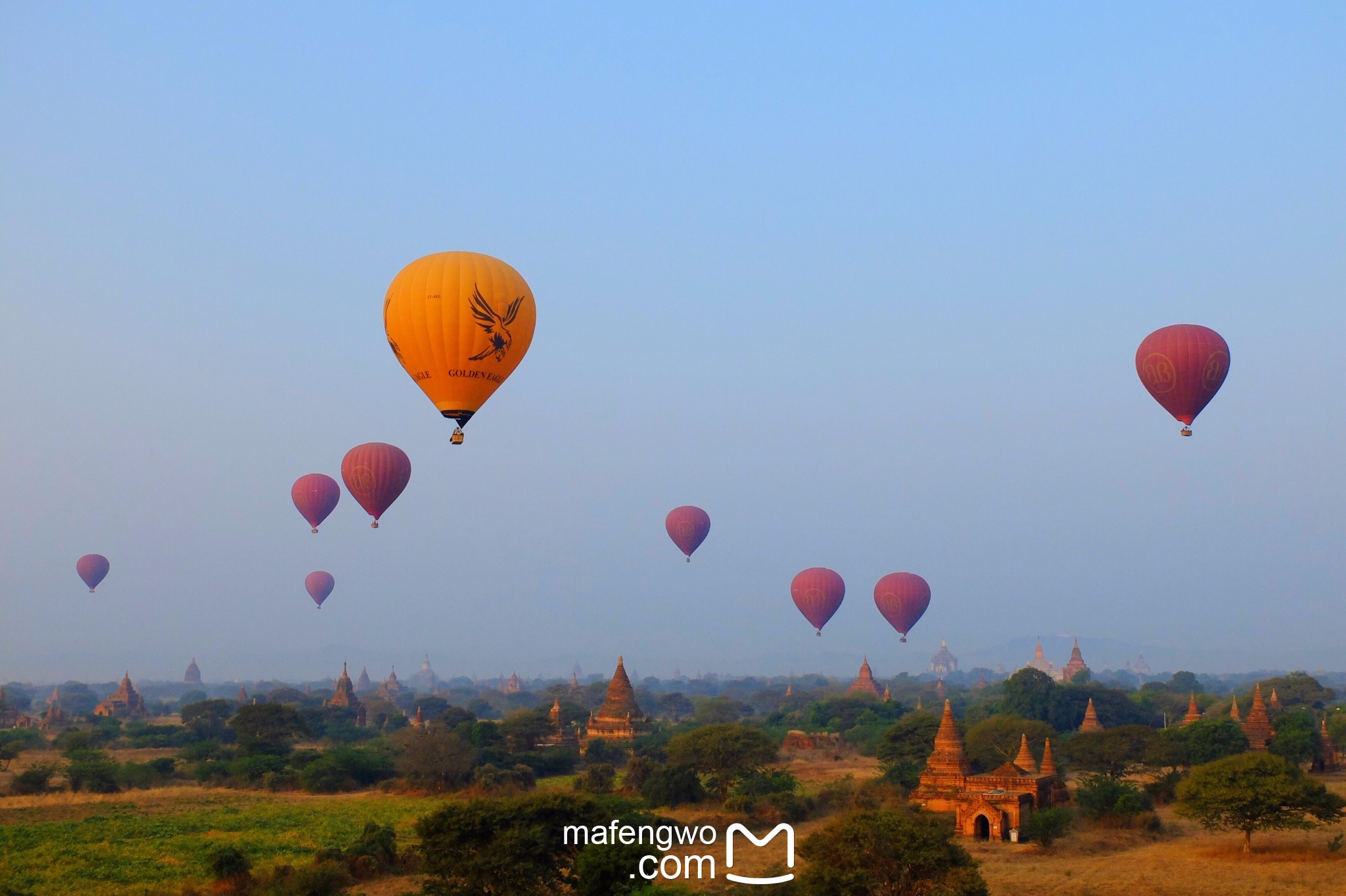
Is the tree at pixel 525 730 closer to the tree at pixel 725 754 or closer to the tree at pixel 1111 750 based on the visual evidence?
the tree at pixel 725 754

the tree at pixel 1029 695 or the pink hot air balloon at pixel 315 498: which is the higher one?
the pink hot air balloon at pixel 315 498

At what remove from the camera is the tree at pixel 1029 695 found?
8638cm

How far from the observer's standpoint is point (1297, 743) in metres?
56.8

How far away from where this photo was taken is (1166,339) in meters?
39.1

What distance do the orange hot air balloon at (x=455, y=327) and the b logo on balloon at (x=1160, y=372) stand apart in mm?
20386

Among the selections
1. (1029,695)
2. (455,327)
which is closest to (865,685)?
(1029,695)

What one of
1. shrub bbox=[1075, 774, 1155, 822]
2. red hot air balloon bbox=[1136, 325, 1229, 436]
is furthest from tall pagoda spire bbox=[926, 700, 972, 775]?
Result: red hot air balloon bbox=[1136, 325, 1229, 436]

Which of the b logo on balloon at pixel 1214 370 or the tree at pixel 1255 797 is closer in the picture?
the tree at pixel 1255 797

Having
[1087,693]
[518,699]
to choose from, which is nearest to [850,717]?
[1087,693]

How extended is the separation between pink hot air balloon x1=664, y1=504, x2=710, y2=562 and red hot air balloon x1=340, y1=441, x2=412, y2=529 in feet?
81.7

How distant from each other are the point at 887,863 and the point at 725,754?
23.3m

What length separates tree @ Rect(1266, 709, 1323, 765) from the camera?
56344 millimetres

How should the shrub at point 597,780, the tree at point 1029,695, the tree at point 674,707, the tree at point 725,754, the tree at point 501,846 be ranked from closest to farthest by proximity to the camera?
the tree at point 501,846
the tree at point 725,754
the shrub at point 597,780
the tree at point 1029,695
the tree at point 674,707

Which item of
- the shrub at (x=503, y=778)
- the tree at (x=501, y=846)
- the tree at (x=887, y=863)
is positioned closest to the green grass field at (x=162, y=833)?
the shrub at (x=503, y=778)
